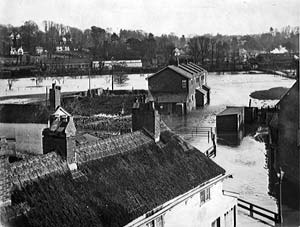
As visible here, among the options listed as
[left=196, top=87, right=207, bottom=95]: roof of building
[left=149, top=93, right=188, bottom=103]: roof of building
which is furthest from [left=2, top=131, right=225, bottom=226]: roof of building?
[left=196, top=87, right=207, bottom=95]: roof of building

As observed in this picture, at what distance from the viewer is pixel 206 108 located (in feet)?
163

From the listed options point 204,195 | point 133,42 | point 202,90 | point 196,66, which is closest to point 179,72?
point 202,90

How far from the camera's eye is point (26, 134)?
2666 cm

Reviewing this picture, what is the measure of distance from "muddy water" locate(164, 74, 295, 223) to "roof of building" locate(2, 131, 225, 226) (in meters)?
6.12

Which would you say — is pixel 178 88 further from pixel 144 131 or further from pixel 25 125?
pixel 144 131

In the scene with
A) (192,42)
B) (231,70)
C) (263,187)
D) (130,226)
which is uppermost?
(192,42)

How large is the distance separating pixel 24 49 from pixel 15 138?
19.7ft

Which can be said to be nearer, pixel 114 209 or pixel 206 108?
pixel 114 209

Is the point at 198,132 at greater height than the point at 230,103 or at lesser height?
lesser

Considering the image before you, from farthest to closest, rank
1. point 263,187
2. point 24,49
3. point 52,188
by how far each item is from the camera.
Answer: point 24,49 → point 263,187 → point 52,188

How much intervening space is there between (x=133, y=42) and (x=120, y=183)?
24.3m

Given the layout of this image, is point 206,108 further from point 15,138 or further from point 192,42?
point 15,138

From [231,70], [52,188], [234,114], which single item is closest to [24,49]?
[52,188]

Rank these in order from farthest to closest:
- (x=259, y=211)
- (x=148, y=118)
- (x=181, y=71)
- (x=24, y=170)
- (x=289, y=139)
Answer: (x=181, y=71) < (x=289, y=139) < (x=259, y=211) < (x=148, y=118) < (x=24, y=170)
